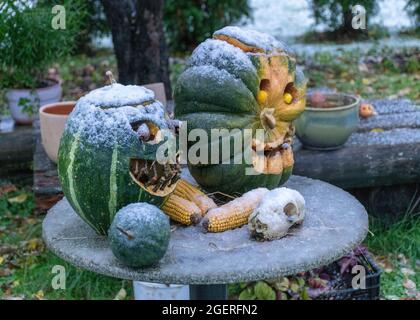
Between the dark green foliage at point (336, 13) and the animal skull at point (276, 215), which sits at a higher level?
the dark green foliage at point (336, 13)

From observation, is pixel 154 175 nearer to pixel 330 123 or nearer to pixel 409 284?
pixel 330 123

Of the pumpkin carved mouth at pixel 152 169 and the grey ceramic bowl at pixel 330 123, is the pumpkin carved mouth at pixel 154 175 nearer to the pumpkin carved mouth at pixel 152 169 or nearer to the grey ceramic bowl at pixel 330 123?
the pumpkin carved mouth at pixel 152 169

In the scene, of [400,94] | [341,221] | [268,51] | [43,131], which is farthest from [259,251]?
[400,94]

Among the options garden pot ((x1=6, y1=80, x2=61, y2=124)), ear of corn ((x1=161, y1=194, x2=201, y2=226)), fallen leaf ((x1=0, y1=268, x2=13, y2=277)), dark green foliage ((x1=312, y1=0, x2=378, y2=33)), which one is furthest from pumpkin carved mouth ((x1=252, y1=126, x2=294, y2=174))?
dark green foliage ((x1=312, y1=0, x2=378, y2=33))

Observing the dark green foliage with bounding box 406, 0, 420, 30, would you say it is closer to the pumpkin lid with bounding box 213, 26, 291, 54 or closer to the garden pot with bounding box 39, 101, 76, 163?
the garden pot with bounding box 39, 101, 76, 163

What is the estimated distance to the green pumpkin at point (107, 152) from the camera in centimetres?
152

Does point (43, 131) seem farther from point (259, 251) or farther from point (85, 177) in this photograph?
point (259, 251)

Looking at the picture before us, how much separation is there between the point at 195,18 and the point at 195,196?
15.0ft

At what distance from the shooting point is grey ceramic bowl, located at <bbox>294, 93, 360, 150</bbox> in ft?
7.86

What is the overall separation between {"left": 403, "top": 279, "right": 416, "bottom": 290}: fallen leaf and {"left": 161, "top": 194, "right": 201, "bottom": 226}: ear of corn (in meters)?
1.51

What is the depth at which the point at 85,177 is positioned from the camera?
1538 millimetres

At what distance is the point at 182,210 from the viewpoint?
5.47 feet

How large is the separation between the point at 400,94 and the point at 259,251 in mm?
3572

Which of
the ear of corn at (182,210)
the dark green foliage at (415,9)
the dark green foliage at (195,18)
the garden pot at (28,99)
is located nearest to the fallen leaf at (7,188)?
the garden pot at (28,99)
